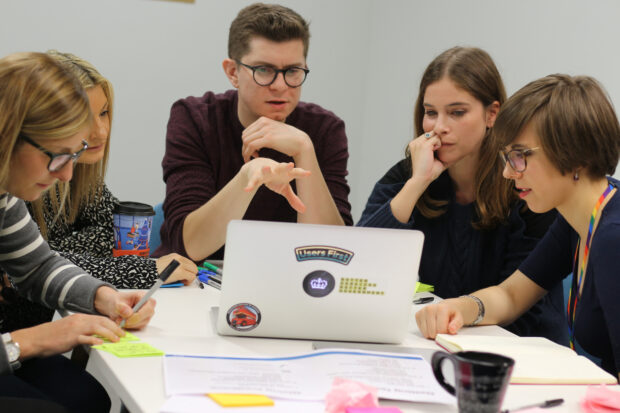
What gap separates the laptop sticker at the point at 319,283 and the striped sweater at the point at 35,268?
0.50 metres

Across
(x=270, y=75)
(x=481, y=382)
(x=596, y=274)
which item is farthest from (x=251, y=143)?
(x=481, y=382)

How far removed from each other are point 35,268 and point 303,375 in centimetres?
78

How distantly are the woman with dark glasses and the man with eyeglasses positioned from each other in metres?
0.65

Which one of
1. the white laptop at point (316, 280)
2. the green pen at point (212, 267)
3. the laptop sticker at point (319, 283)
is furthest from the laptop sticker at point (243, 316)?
the green pen at point (212, 267)

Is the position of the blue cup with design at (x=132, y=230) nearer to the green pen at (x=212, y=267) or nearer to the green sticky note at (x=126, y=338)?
the green pen at (x=212, y=267)

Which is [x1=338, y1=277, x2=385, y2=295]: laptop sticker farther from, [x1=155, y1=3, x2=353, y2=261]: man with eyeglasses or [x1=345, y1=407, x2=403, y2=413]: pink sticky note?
[x1=155, y1=3, x2=353, y2=261]: man with eyeglasses

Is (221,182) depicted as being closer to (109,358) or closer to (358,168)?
(109,358)

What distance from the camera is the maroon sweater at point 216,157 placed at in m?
2.34

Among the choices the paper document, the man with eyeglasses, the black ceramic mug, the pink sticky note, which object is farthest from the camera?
the man with eyeglasses

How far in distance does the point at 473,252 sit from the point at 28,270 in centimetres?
132

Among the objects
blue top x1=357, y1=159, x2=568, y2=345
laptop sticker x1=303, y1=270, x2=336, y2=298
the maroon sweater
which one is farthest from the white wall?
laptop sticker x1=303, y1=270, x2=336, y2=298

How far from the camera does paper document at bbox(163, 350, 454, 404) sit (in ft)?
3.54

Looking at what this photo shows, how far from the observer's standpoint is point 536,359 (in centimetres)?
135

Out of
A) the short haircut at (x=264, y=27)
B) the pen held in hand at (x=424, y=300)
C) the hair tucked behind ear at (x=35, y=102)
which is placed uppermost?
the short haircut at (x=264, y=27)
